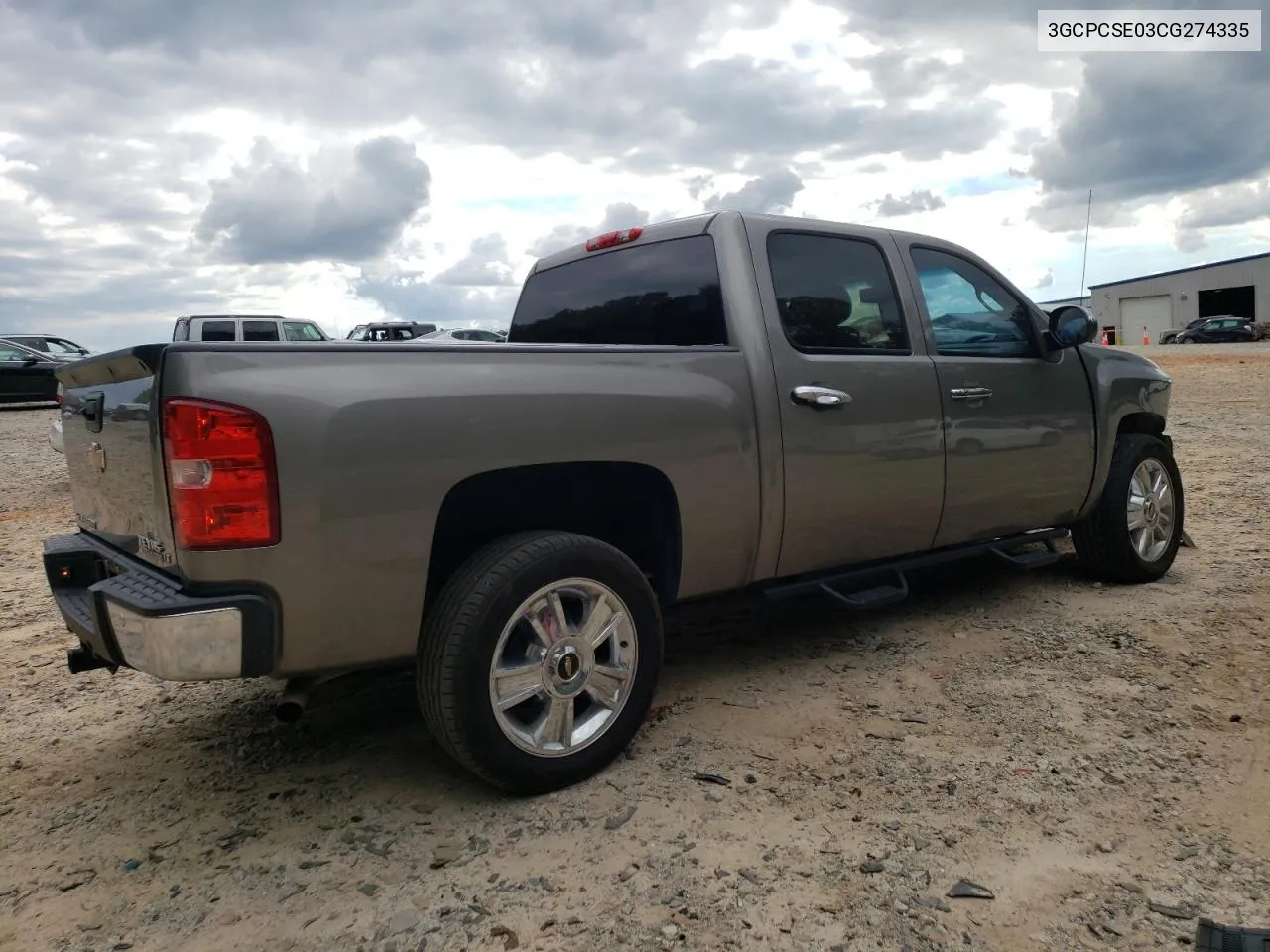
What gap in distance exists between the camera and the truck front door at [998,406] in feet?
13.8

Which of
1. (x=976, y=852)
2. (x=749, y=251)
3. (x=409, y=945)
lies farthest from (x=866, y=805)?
(x=749, y=251)

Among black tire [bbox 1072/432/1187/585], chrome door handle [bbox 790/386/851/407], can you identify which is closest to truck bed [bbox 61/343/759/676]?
chrome door handle [bbox 790/386/851/407]

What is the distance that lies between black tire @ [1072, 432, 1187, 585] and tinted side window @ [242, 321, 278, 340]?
43.9 feet

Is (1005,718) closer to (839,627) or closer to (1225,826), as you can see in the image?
(1225,826)

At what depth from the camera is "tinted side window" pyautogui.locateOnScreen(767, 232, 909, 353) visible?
3.75 m

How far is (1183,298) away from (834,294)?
58.3m

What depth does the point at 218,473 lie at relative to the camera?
243 cm

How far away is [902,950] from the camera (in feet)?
7.18

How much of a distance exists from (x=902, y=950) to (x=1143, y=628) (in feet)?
9.13

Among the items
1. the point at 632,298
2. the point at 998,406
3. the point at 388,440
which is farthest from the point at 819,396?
the point at 388,440

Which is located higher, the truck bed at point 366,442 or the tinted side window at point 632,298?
the tinted side window at point 632,298

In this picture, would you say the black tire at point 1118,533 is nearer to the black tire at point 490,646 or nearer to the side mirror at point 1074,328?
the side mirror at point 1074,328

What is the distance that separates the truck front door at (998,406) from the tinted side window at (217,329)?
13.7 metres

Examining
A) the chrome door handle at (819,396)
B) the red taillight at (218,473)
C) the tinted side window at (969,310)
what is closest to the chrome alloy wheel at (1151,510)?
the tinted side window at (969,310)
